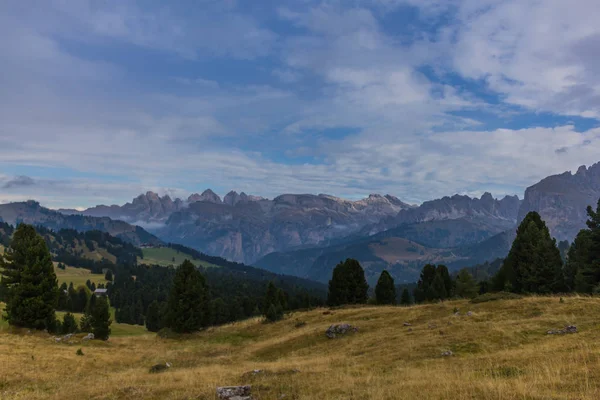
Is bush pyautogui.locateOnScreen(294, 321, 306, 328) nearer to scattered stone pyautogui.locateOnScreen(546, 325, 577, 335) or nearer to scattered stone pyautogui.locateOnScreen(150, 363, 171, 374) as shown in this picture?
scattered stone pyautogui.locateOnScreen(150, 363, 171, 374)

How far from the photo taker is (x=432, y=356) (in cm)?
2097

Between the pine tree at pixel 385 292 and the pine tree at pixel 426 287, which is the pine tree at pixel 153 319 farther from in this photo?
the pine tree at pixel 426 287

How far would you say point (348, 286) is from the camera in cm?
7831

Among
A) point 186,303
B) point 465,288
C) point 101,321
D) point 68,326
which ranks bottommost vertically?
point 68,326

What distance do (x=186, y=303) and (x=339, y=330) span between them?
30976 mm

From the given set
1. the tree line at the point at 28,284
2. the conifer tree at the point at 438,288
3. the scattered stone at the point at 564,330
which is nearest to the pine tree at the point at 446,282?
the conifer tree at the point at 438,288

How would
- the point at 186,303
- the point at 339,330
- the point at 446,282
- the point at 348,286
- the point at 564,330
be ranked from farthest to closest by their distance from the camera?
the point at 446,282
the point at 348,286
the point at 186,303
the point at 339,330
the point at 564,330

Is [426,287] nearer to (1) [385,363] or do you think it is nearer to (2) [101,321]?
(2) [101,321]

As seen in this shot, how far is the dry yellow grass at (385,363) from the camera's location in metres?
12.6

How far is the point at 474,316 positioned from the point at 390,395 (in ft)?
78.0

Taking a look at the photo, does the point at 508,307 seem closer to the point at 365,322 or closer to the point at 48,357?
the point at 365,322

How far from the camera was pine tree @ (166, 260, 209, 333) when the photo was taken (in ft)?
185

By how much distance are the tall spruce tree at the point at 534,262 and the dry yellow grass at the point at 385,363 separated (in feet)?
100

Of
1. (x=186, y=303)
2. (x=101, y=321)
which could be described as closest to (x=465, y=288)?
(x=186, y=303)
